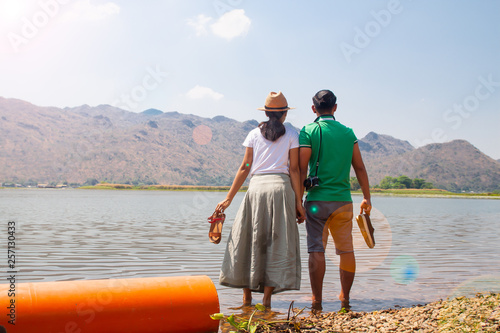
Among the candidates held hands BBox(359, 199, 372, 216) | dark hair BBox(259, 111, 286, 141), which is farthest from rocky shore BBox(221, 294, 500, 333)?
dark hair BBox(259, 111, 286, 141)

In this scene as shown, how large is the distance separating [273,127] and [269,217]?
3.18ft

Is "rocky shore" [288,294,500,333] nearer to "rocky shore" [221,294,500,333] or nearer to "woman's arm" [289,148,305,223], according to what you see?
"rocky shore" [221,294,500,333]

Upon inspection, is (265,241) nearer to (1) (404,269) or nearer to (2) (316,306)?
(2) (316,306)

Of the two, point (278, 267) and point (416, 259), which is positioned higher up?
point (278, 267)

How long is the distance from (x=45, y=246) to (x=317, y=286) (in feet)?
26.1

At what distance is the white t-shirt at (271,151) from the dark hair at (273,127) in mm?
56

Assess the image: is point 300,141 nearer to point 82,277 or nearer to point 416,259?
point 82,277

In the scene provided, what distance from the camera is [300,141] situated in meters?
5.07

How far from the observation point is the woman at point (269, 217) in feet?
15.6

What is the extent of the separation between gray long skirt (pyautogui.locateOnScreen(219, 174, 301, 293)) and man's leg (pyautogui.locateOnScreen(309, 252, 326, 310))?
0.21 meters

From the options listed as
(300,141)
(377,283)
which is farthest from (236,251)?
(377,283)

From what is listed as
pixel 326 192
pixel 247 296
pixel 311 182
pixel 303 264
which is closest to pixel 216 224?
pixel 247 296

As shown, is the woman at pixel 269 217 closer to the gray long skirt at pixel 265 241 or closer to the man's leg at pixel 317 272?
the gray long skirt at pixel 265 241

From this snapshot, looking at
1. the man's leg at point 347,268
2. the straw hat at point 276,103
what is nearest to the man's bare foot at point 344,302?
the man's leg at point 347,268
